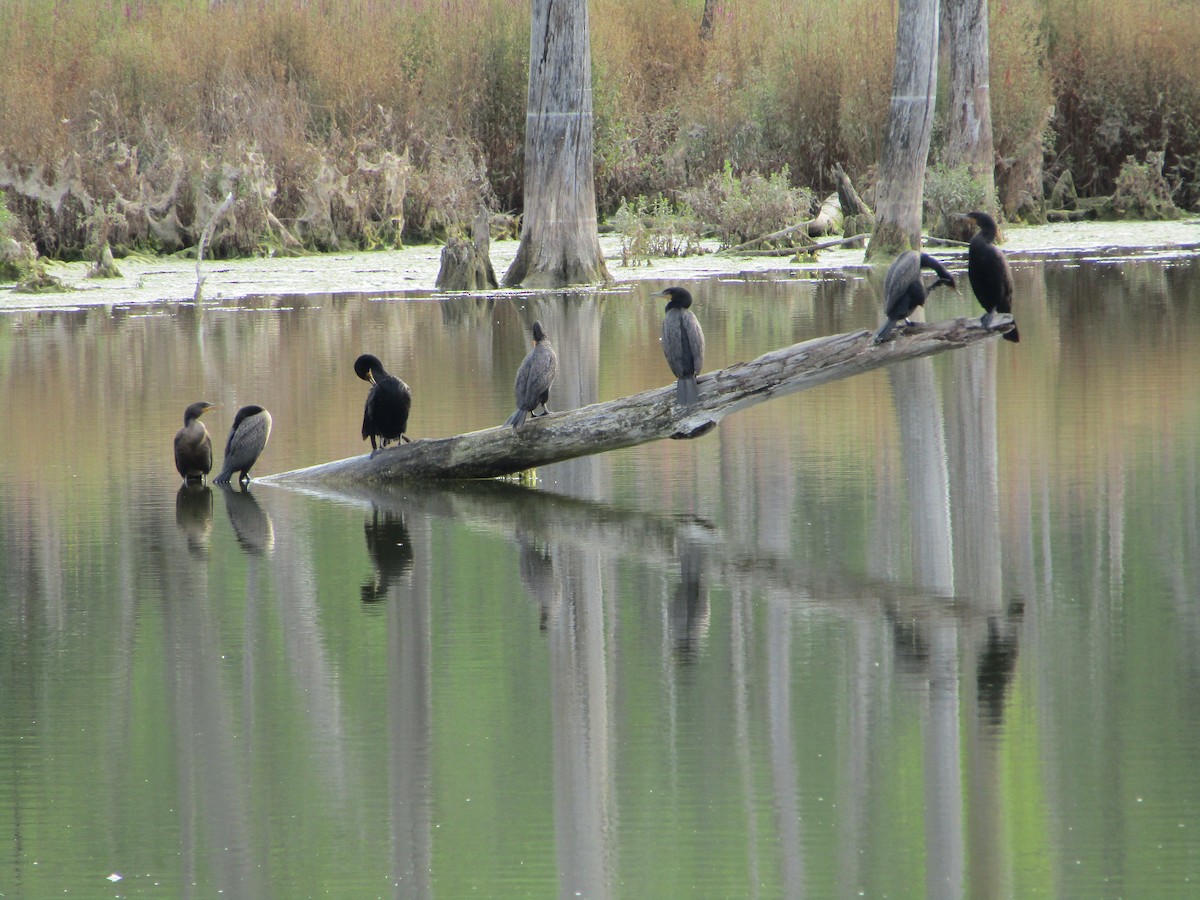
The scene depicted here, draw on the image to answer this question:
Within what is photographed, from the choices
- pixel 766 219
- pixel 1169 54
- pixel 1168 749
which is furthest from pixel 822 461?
pixel 1169 54

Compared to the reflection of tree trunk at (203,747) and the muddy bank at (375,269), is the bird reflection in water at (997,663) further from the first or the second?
the muddy bank at (375,269)

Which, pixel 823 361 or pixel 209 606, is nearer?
pixel 209 606

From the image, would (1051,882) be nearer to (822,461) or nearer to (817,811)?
(817,811)

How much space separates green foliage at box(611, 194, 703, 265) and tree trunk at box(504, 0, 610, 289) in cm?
214

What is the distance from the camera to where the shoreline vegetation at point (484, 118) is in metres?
20.7

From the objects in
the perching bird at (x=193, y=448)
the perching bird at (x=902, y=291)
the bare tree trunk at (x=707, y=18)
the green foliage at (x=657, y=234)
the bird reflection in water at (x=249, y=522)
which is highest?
the bare tree trunk at (x=707, y=18)

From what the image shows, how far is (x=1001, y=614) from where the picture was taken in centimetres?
599

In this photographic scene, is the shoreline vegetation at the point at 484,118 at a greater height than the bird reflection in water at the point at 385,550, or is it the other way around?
the shoreline vegetation at the point at 484,118

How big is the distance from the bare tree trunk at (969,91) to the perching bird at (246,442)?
48.1 ft

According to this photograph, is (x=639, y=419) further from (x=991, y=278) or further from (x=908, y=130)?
(x=908, y=130)

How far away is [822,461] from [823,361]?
4.26ft

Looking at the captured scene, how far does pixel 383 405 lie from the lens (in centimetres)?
861

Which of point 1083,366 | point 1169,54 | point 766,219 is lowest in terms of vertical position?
point 1083,366

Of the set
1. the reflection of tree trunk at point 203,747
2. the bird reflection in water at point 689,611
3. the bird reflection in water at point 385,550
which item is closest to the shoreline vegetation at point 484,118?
the bird reflection in water at point 385,550
